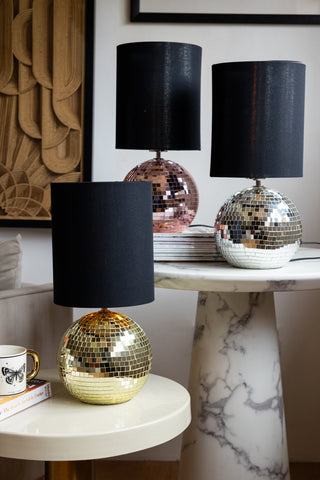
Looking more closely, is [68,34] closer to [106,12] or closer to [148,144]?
[106,12]

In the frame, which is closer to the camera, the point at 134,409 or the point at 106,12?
the point at 134,409

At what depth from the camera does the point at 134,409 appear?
127 centimetres

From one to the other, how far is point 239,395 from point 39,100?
1.22m

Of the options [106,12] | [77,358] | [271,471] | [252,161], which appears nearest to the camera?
[77,358]

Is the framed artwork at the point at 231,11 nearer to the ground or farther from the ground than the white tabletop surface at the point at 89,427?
farther from the ground

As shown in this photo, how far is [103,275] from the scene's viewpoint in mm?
1231

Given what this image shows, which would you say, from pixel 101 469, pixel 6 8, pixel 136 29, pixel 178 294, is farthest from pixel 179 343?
pixel 6 8

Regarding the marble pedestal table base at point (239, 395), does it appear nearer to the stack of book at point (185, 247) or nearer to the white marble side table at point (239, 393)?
the white marble side table at point (239, 393)

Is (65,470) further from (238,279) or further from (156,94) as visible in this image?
(156,94)

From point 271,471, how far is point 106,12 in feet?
4.88

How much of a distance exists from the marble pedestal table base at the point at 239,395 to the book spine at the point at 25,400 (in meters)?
0.45

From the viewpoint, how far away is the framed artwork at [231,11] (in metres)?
2.21

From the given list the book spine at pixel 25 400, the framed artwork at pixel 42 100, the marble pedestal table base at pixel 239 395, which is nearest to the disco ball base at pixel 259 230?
the marble pedestal table base at pixel 239 395

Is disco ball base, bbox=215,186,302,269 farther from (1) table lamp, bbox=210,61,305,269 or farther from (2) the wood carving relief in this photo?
(2) the wood carving relief
